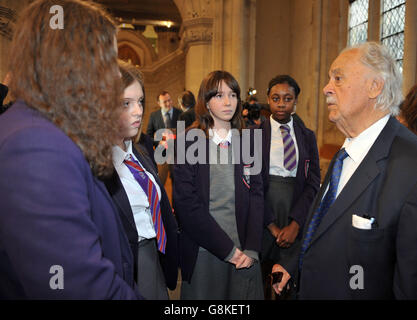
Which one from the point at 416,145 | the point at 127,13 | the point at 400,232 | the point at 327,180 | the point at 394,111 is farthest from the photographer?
the point at 127,13

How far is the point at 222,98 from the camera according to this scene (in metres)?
2.46

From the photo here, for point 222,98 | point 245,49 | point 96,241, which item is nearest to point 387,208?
point 96,241

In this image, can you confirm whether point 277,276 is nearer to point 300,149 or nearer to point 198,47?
point 300,149

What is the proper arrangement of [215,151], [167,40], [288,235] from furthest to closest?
[167,40], [288,235], [215,151]

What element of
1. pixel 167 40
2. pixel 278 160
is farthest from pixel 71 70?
pixel 167 40

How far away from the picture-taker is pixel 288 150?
9.72ft

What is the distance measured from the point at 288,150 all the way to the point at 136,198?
63.3 inches

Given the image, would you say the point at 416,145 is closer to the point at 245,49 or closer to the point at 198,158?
the point at 198,158

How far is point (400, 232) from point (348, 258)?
0.78ft

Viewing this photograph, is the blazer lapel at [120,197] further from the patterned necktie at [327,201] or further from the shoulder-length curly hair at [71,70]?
the patterned necktie at [327,201]

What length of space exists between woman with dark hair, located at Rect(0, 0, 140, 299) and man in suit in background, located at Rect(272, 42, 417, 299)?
90cm

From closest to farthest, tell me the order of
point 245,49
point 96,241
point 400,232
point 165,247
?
point 96,241, point 400,232, point 165,247, point 245,49

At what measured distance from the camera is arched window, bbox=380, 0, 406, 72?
21.0 feet

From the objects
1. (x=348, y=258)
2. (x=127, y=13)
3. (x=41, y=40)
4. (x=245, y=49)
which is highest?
(x=127, y=13)
